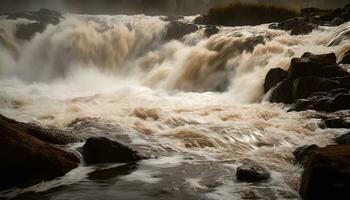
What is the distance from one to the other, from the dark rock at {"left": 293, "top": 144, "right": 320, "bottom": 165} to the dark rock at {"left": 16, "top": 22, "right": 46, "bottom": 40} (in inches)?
726

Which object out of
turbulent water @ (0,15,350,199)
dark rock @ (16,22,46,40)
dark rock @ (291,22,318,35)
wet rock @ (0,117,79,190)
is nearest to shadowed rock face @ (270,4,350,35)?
dark rock @ (291,22,318,35)

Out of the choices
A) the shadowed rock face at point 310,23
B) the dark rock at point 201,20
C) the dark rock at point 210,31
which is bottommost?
the dark rock at point 210,31

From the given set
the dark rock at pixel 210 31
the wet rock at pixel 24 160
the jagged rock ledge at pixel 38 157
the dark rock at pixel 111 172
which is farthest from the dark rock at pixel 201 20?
the wet rock at pixel 24 160

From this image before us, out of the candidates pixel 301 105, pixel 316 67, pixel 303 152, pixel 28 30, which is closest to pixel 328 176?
pixel 303 152

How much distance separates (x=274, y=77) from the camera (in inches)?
525

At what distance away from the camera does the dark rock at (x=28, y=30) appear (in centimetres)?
2253

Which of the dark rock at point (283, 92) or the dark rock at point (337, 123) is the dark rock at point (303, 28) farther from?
the dark rock at point (337, 123)

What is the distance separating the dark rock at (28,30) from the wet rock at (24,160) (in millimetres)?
17304

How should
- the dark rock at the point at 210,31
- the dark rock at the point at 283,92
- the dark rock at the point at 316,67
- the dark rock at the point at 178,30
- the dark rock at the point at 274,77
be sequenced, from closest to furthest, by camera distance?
1. the dark rock at the point at 316,67
2. the dark rock at the point at 283,92
3. the dark rock at the point at 274,77
4. the dark rock at the point at 210,31
5. the dark rock at the point at 178,30

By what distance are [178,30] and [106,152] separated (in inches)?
625

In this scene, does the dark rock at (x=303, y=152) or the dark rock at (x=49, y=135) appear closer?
the dark rock at (x=303, y=152)

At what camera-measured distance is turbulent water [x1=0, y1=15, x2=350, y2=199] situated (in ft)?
20.2

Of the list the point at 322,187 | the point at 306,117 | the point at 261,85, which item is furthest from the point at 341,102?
the point at 322,187

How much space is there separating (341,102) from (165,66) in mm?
10187
